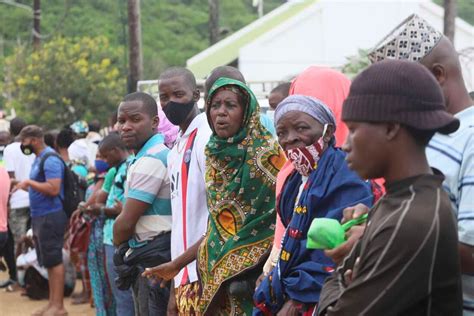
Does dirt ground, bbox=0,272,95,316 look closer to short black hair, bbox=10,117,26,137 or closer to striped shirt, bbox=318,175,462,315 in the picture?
short black hair, bbox=10,117,26,137

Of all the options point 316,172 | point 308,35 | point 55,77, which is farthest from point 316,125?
point 55,77

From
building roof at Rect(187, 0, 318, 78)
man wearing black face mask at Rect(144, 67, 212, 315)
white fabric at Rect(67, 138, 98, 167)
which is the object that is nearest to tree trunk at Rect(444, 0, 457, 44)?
building roof at Rect(187, 0, 318, 78)

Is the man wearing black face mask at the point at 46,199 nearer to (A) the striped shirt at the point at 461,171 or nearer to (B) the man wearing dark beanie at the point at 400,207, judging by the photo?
(A) the striped shirt at the point at 461,171

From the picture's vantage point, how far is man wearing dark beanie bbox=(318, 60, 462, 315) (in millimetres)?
2779

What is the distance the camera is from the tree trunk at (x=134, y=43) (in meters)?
20.8

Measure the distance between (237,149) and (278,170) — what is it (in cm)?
24

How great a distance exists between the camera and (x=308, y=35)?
102ft

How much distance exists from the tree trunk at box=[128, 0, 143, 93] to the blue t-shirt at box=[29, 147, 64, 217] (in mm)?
10672

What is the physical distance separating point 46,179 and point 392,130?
7798mm

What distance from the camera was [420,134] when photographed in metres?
2.92

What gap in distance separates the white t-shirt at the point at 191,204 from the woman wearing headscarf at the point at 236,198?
1.16ft

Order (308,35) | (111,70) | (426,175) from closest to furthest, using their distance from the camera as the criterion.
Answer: (426,175), (308,35), (111,70)

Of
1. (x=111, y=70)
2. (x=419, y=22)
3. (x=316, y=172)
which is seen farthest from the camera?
(x=111, y=70)

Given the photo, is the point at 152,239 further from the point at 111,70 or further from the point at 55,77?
the point at 111,70
